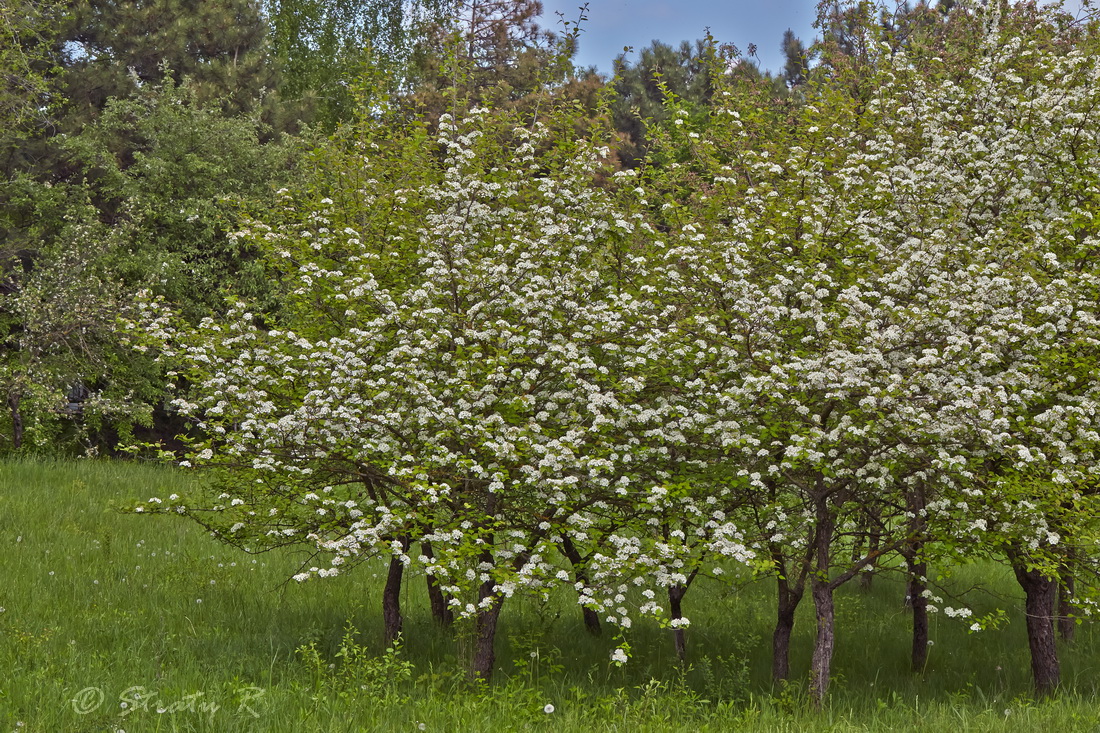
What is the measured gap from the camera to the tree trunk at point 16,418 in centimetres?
2336

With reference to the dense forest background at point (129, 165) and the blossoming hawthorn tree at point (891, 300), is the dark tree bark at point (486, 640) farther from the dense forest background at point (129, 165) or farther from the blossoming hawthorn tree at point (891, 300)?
the dense forest background at point (129, 165)

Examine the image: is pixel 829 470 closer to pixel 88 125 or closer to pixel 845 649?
pixel 845 649

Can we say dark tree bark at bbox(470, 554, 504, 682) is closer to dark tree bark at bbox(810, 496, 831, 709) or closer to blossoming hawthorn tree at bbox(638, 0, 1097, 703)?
blossoming hawthorn tree at bbox(638, 0, 1097, 703)

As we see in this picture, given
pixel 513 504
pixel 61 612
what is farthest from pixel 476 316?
pixel 61 612

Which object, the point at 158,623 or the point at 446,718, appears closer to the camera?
the point at 446,718

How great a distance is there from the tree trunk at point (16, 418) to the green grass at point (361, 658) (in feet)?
7.42

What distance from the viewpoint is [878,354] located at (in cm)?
898

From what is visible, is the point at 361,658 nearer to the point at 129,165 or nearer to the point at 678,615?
the point at 678,615

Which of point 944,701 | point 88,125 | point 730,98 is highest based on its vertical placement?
point 88,125

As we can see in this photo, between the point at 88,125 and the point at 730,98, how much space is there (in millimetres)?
22424

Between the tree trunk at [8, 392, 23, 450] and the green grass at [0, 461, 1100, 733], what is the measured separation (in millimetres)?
2261

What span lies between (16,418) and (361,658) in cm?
1775

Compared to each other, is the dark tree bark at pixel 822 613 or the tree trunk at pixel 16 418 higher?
the tree trunk at pixel 16 418

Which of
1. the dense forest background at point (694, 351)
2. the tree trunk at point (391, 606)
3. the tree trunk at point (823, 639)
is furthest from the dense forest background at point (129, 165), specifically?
the tree trunk at point (823, 639)
